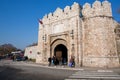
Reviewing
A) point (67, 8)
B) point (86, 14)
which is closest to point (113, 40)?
point (86, 14)

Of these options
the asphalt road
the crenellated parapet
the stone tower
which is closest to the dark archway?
the crenellated parapet

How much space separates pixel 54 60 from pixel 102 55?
6.30 meters

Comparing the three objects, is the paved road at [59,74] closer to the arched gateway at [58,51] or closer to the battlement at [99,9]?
Result: the battlement at [99,9]

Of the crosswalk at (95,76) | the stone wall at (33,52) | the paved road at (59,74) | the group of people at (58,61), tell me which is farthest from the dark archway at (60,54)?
the crosswalk at (95,76)

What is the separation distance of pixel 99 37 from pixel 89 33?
1.35 metres

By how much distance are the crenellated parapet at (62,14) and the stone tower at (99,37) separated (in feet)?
4.93

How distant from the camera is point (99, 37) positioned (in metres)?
16.1

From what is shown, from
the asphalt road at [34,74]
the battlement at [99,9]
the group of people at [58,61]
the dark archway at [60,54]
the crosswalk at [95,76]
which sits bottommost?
the asphalt road at [34,74]

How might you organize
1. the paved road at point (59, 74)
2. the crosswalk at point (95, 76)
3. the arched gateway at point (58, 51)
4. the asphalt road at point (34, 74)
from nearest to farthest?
1. the crosswalk at point (95, 76)
2. the paved road at point (59, 74)
3. the asphalt road at point (34, 74)
4. the arched gateway at point (58, 51)

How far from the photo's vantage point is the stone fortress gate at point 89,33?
15.8 m

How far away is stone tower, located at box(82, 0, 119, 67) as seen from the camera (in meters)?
15.6

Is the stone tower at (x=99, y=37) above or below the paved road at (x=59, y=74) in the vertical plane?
above

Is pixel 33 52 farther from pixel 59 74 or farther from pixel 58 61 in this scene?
pixel 59 74

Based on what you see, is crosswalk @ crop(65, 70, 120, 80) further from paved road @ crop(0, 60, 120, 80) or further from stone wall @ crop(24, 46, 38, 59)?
stone wall @ crop(24, 46, 38, 59)
